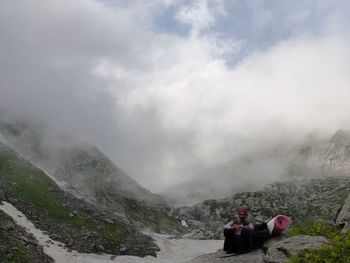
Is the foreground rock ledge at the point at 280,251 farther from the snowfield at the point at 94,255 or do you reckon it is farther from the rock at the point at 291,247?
the snowfield at the point at 94,255

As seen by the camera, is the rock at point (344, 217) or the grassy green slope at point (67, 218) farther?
the grassy green slope at point (67, 218)

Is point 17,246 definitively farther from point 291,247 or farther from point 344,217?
point 291,247

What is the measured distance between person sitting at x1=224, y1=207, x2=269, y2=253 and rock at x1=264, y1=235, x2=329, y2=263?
2360 millimetres

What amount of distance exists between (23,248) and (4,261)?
24.4ft

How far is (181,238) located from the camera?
6107 inches

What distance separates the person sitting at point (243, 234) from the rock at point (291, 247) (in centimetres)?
236

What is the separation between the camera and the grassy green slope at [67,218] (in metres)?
99.0

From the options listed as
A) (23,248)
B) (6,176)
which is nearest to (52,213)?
(6,176)

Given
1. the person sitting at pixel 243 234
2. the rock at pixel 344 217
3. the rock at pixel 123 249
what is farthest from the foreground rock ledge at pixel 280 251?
the rock at pixel 123 249

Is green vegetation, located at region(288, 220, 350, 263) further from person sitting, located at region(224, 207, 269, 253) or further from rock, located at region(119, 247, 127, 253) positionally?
rock, located at region(119, 247, 127, 253)

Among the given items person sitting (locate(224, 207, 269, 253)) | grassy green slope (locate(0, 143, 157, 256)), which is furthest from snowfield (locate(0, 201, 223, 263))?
person sitting (locate(224, 207, 269, 253))

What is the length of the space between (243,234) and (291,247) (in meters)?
3.79

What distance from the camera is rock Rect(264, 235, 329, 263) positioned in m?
17.8

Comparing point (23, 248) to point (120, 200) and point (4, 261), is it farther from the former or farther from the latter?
point (120, 200)
